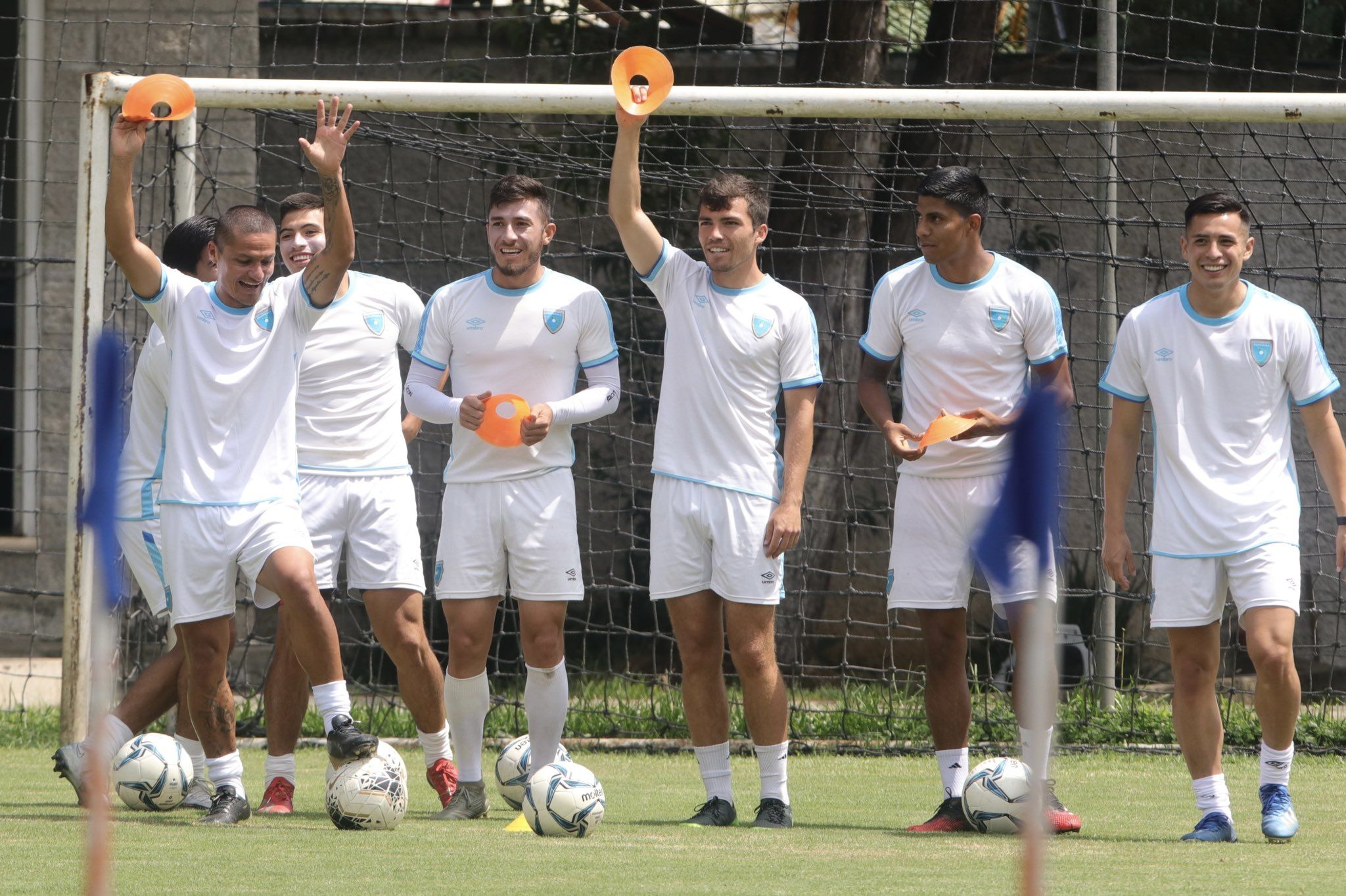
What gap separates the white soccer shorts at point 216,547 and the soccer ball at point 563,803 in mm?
1089

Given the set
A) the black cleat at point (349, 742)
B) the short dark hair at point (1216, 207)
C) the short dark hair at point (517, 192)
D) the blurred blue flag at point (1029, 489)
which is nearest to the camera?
the blurred blue flag at point (1029, 489)

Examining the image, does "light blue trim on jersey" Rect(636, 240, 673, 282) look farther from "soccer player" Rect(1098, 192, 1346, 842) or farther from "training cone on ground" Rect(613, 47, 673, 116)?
"soccer player" Rect(1098, 192, 1346, 842)

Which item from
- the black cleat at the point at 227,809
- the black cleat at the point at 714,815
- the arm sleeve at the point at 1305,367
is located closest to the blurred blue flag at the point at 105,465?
the black cleat at the point at 227,809

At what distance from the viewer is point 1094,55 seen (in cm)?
1112

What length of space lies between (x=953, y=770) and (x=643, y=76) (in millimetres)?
2651

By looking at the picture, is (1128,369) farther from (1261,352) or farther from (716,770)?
(716,770)

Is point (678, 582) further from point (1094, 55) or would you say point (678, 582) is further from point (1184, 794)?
point (1094, 55)

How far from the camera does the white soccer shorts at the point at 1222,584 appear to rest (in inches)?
212

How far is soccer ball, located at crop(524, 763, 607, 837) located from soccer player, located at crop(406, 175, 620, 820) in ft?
1.36

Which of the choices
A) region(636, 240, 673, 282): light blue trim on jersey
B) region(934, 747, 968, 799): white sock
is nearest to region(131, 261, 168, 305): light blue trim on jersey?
region(636, 240, 673, 282): light blue trim on jersey

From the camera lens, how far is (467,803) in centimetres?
581

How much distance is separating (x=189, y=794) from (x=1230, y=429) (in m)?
3.90

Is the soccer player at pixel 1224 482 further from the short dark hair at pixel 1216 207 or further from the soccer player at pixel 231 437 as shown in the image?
the soccer player at pixel 231 437

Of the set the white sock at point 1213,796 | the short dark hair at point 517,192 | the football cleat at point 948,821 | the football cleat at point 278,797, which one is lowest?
the football cleat at point 278,797
